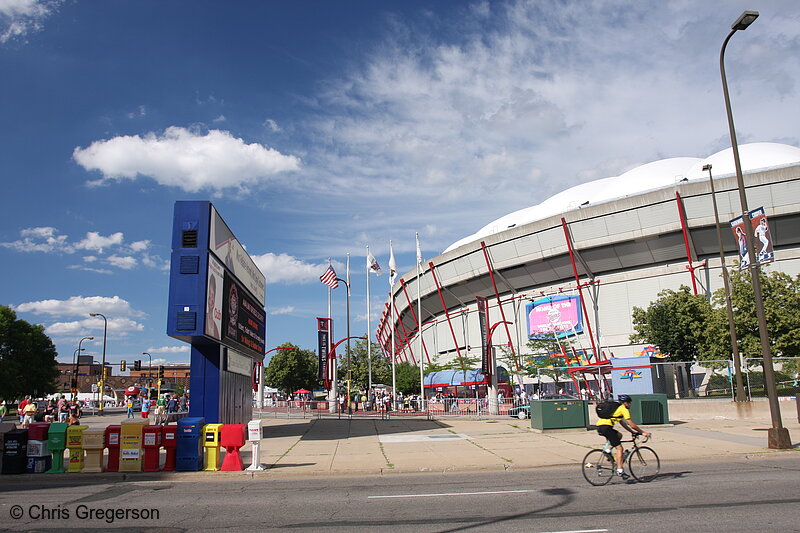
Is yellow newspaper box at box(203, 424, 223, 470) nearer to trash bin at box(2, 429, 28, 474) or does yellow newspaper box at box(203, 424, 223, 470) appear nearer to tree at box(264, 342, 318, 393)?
trash bin at box(2, 429, 28, 474)

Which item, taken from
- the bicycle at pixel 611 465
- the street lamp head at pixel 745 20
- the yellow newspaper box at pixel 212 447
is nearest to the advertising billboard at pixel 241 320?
the yellow newspaper box at pixel 212 447

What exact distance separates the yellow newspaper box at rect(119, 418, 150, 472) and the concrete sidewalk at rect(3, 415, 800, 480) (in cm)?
33

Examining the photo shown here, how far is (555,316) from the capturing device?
6300cm

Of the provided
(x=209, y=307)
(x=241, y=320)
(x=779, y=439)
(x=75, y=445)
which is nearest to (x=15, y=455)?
(x=75, y=445)

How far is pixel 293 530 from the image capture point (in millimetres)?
7984

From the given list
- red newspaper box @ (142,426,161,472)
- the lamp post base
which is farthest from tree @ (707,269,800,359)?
red newspaper box @ (142,426,161,472)

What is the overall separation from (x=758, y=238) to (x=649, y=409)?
8.97m

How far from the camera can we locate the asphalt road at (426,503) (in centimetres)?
811

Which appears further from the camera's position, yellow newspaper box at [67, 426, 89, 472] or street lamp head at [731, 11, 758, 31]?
street lamp head at [731, 11, 758, 31]

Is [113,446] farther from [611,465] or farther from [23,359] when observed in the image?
[23,359]

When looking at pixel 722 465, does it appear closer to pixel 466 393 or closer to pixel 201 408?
pixel 201 408

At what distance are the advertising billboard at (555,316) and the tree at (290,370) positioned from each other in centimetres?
3768

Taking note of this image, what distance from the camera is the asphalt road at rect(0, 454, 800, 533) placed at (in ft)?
26.6

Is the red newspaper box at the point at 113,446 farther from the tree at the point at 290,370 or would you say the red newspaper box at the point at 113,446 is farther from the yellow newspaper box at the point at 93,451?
the tree at the point at 290,370
